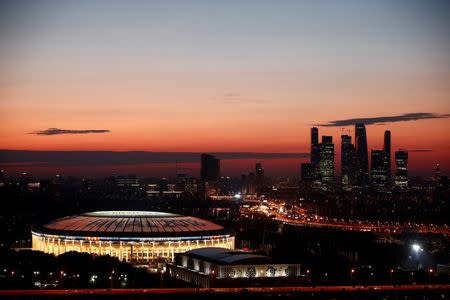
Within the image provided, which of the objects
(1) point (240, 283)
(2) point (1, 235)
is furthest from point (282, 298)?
(2) point (1, 235)

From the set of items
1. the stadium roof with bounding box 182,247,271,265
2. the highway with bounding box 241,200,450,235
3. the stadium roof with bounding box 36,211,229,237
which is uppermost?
the stadium roof with bounding box 36,211,229,237

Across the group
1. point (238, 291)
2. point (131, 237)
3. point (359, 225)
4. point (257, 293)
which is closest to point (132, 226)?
point (131, 237)

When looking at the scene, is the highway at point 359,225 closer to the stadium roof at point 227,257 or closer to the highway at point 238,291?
the stadium roof at point 227,257

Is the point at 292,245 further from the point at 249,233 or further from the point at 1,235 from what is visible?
the point at 1,235

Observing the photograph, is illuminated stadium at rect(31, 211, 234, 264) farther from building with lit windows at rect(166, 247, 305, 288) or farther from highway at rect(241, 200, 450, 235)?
highway at rect(241, 200, 450, 235)

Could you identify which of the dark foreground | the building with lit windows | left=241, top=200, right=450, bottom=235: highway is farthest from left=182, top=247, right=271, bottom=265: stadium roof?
left=241, top=200, right=450, bottom=235: highway

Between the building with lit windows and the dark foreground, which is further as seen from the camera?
the building with lit windows
